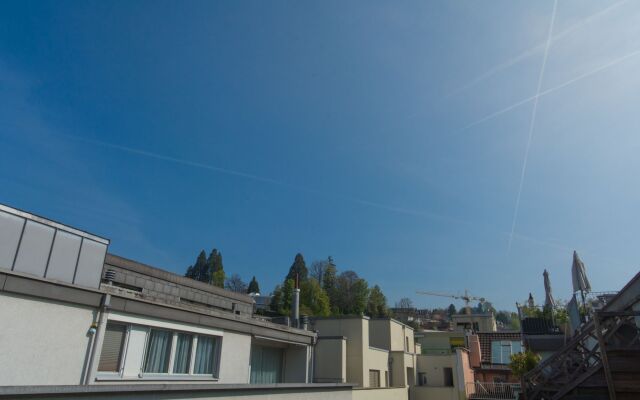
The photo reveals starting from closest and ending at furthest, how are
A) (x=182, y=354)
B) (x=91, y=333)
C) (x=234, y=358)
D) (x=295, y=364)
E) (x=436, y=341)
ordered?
(x=91, y=333)
(x=182, y=354)
(x=234, y=358)
(x=295, y=364)
(x=436, y=341)

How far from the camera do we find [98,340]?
832 cm

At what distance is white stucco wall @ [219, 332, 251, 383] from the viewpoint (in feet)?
38.6

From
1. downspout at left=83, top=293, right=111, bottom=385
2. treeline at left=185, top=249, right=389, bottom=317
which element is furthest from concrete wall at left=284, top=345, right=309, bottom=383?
treeline at left=185, top=249, right=389, bottom=317

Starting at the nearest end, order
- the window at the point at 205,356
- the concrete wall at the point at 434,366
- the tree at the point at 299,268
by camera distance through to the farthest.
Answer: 1. the window at the point at 205,356
2. the concrete wall at the point at 434,366
3. the tree at the point at 299,268

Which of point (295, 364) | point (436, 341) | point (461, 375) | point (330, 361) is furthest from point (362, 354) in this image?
point (436, 341)

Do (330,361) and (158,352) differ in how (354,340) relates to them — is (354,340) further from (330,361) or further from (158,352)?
(158,352)

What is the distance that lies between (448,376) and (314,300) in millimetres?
41302

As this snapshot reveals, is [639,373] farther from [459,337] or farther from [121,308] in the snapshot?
[459,337]

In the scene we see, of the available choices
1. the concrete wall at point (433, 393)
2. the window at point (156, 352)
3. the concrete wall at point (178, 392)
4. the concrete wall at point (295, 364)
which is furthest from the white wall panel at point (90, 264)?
the concrete wall at point (433, 393)

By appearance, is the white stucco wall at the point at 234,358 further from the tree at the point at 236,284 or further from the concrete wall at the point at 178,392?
the tree at the point at 236,284

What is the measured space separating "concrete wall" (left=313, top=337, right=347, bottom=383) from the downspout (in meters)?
14.2

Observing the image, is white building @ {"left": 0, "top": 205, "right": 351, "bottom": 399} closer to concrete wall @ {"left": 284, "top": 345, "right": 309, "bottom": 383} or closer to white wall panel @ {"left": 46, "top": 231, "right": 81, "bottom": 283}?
white wall panel @ {"left": 46, "top": 231, "right": 81, "bottom": 283}

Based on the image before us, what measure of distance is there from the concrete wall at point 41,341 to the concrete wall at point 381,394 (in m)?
13.2

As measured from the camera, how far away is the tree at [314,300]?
67.5 m
